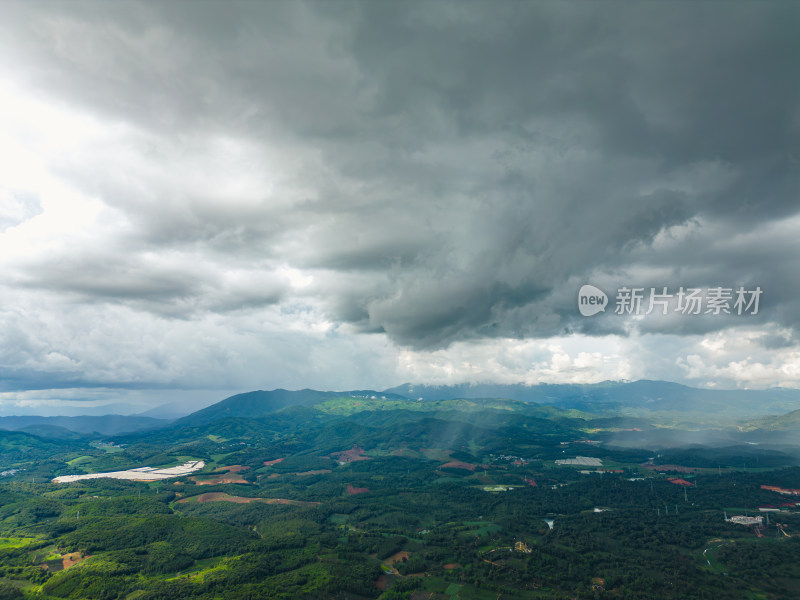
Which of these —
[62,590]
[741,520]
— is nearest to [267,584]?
[62,590]

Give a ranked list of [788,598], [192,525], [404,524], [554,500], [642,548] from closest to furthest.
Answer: [788,598], [642,548], [192,525], [404,524], [554,500]

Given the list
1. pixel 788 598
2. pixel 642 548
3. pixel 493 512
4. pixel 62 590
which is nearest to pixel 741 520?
pixel 642 548

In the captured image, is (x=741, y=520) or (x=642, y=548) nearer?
(x=642, y=548)

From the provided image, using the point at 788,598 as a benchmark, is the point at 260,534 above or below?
below

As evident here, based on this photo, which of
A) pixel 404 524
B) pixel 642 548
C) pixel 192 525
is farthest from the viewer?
pixel 404 524

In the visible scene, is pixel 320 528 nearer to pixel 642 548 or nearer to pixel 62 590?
pixel 62 590

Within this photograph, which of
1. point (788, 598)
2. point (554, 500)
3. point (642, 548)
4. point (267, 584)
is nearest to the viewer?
point (788, 598)

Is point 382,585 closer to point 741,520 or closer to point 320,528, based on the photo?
point 320,528

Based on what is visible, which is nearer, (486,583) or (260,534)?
(486,583)

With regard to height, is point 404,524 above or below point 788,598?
below
